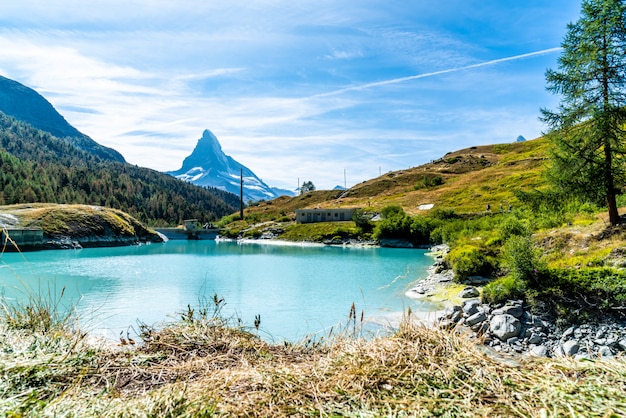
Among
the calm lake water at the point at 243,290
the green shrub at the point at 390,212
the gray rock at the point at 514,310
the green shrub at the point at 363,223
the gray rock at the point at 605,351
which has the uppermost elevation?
the green shrub at the point at 390,212

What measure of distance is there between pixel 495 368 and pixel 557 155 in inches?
818

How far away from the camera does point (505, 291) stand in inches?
535

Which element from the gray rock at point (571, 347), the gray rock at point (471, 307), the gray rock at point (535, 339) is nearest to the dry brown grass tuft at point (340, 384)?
the gray rock at point (571, 347)

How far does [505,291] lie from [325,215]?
72.2 metres

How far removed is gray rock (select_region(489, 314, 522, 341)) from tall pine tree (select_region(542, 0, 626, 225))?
34.4 ft

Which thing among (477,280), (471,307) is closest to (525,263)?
(471,307)

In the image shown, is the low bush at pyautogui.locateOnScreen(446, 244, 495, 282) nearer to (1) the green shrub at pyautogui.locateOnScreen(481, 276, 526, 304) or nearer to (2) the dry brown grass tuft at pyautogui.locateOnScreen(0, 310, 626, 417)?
(1) the green shrub at pyautogui.locateOnScreen(481, 276, 526, 304)

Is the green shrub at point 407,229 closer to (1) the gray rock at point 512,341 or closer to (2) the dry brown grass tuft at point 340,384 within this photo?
(1) the gray rock at point 512,341

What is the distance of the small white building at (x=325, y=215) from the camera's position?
84562 millimetres

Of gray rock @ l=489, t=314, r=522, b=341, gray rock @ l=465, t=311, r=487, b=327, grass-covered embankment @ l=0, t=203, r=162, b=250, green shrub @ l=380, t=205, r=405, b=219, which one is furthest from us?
green shrub @ l=380, t=205, r=405, b=219

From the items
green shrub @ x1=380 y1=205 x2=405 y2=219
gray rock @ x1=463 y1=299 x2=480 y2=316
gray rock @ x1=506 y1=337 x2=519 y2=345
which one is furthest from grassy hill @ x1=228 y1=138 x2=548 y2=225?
gray rock @ x1=506 y1=337 x2=519 y2=345

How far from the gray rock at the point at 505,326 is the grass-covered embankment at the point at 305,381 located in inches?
374

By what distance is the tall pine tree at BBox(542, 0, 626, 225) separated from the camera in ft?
59.0

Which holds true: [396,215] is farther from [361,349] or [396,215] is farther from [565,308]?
[361,349]
